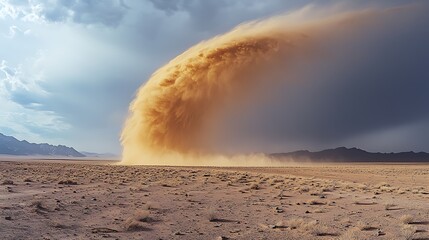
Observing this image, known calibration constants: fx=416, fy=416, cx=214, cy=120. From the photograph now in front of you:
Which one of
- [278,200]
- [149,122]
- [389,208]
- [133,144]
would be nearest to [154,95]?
[149,122]

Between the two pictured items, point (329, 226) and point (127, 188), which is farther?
point (127, 188)

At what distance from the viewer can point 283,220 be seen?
15438 mm

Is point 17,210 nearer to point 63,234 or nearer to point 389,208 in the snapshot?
point 63,234

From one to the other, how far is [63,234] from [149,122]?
54.9m

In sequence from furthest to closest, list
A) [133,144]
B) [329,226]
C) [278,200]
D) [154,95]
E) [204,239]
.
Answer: [133,144]
[154,95]
[278,200]
[329,226]
[204,239]

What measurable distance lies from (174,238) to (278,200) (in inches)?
392

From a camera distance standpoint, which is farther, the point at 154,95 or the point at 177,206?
the point at 154,95

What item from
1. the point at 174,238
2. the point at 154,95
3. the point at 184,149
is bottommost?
the point at 174,238

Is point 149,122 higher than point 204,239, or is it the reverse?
point 149,122

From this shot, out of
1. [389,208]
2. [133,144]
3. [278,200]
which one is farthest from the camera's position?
[133,144]

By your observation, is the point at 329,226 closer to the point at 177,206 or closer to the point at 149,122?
the point at 177,206

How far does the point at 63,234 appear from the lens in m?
12.6

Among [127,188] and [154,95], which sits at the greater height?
[154,95]

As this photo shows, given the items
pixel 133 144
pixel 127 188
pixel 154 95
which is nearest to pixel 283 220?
pixel 127 188
